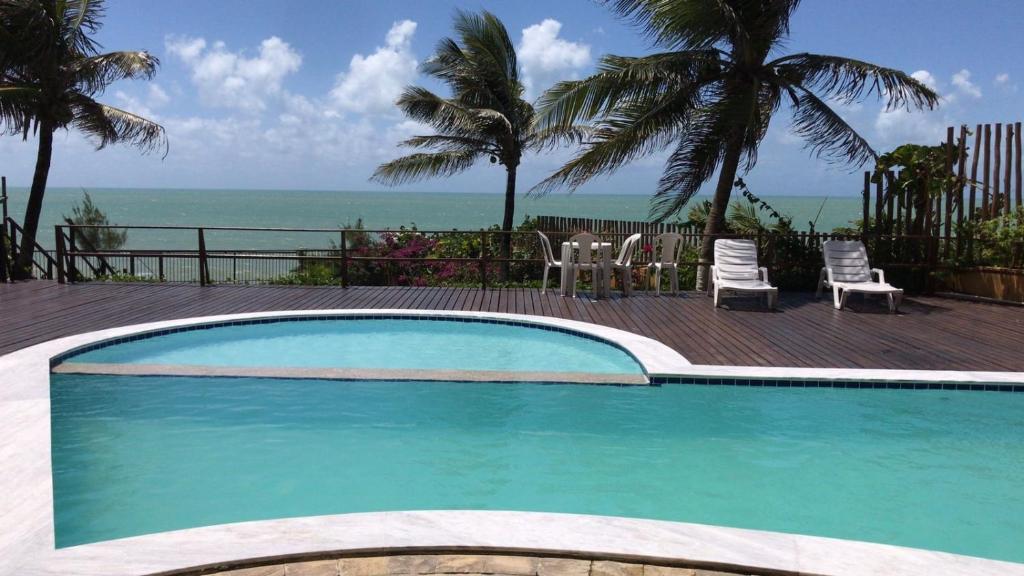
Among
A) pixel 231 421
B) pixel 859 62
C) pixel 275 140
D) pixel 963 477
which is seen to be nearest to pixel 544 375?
pixel 231 421

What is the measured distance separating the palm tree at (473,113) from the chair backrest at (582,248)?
17.5 feet

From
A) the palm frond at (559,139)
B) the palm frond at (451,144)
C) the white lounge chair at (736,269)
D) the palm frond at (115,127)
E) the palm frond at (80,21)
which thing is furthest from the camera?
the palm frond at (451,144)

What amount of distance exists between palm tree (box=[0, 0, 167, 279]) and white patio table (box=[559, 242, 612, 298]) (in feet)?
32.9

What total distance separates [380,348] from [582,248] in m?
3.29

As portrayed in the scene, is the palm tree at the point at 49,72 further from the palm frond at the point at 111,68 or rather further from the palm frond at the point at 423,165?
the palm frond at the point at 423,165

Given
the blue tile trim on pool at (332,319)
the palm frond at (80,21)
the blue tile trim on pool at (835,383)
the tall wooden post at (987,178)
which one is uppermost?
the palm frond at (80,21)

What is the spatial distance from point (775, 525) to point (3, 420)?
441 centimetres

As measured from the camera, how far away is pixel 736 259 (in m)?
9.68

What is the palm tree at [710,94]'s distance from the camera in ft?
33.6

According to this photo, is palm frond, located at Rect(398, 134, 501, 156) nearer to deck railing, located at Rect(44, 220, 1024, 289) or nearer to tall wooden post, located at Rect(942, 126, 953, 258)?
deck railing, located at Rect(44, 220, 1024, 289)

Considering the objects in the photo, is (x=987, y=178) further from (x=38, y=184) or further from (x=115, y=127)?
(x=38, y=184)

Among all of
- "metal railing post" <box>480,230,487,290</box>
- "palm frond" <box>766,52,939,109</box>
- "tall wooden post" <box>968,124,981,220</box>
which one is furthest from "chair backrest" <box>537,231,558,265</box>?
"tall wooden post" <box>968,124,981,220</box>

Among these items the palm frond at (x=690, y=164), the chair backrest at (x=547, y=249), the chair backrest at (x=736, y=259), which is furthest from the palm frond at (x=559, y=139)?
the chair backrest at (x=736, y=259)

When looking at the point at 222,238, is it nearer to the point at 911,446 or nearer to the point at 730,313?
the point at 730,313
